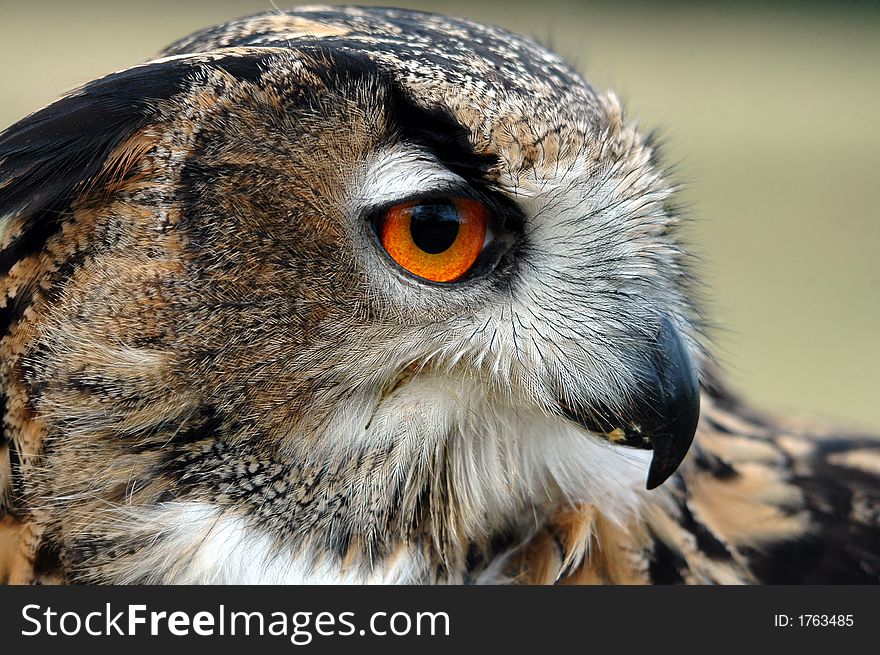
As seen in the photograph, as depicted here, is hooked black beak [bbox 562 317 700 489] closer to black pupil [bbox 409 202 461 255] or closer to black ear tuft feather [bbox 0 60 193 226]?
black pupil [bbox 409 202 461 255]

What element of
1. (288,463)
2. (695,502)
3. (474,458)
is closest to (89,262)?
(288,463)

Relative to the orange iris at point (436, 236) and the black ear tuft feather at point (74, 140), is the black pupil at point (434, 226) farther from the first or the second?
the black ear tuft feather at point (74, 140)

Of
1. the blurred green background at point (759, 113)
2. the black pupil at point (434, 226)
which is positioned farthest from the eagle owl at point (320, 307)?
the blurred green background at point (759, 113)

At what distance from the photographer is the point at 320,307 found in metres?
1.54

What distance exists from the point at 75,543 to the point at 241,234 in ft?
2.04

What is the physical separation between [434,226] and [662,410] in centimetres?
52

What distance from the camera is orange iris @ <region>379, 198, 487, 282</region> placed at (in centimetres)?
155

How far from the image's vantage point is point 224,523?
1614 millimetres

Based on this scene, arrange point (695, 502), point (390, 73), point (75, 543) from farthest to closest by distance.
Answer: point (695, 502) < point (75, 543) < point (390, 73)

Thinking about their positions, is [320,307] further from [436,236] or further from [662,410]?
[662,410]

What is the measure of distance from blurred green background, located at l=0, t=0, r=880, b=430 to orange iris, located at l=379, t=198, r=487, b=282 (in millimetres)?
5224

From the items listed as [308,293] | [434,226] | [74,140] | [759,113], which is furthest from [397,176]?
[759,113]

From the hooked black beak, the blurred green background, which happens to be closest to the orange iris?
the hooked black beak

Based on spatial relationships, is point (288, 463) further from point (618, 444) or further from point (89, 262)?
point (618, 444)
